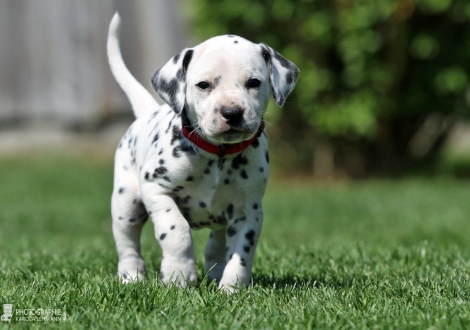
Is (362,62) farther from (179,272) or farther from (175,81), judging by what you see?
(179,272)

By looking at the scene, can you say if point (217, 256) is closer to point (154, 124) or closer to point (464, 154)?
point (154, 124)

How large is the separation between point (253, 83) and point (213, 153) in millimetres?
458

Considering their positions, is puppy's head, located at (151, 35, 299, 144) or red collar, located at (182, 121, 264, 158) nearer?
puppy's head, located at (151, 35, 299, 144)

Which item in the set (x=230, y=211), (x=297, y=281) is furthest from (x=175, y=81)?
(x=297, y=281)

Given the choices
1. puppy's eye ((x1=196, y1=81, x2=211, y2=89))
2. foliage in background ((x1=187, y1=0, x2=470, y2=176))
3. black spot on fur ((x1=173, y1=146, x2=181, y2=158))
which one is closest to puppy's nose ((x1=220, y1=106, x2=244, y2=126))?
puppy's eye ((x1=196, y1=81, x2=211, y2=89))

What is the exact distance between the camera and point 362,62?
11.3m

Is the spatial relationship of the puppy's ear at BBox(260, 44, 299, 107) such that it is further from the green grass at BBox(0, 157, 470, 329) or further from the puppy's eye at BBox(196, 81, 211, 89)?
the green grass at BBox(0, 157, 470, 329)

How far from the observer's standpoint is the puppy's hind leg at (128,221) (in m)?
4.71

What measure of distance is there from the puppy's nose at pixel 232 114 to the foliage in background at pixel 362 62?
7.51 metres

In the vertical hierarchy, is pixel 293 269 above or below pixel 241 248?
below

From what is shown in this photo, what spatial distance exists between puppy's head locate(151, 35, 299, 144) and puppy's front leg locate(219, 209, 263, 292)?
0.50 metres

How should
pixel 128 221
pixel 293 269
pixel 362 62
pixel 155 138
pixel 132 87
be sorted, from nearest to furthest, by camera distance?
pixel 155 138, pixel 128 221, pixel 293 269, pixel 132 87, pixel 362 62

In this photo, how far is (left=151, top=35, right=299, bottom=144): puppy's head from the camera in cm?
388

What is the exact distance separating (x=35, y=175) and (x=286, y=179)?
463 cm
